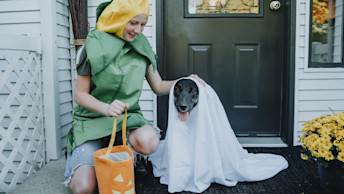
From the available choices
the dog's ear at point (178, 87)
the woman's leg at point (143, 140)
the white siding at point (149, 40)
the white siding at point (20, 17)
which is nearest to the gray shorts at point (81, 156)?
the woman's leg at point (143, 140)

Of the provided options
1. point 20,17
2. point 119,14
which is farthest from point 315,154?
point 20,17

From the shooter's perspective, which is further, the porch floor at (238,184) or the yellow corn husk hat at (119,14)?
the porch floor at (238,184)

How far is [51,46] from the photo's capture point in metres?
2.34

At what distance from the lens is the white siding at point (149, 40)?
263 centimetres

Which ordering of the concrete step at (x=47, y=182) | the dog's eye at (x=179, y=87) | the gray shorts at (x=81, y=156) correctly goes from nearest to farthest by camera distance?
the gray shorts at (x=81, y=156)
the dog's eye at (x=179, y=87)
the concrete step at (x=47, y=182)

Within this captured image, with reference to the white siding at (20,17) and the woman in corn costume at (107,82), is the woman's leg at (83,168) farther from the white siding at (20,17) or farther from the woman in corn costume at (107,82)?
the white siding at (20,17)

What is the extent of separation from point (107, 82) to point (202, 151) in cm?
71

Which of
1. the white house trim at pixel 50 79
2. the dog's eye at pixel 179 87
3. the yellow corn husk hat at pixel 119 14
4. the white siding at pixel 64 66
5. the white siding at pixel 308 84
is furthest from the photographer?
the white siding at pixel 308 84

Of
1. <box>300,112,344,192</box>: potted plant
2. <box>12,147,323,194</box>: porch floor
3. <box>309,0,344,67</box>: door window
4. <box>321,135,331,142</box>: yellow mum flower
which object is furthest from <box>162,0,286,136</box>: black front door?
<box>321,135,331,142</box>: yellow mum flower

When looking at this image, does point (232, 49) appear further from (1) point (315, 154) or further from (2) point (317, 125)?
(1) point (315, 154)

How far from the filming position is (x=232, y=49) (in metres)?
2.79

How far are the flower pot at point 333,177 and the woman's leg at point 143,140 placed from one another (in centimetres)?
100

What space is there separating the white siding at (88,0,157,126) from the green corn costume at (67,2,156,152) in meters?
0.78

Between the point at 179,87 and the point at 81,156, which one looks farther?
the point at 179,87
